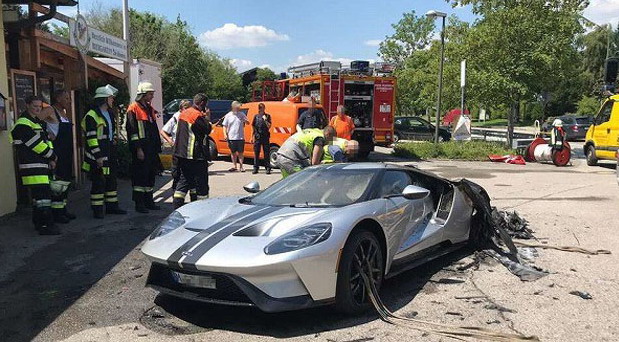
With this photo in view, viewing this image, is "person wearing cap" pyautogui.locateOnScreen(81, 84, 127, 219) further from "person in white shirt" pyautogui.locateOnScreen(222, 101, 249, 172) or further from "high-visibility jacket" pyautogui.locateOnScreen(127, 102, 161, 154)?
"person in white shirt" pyautogui.locateOnScreen(222, 101, 249, 172)

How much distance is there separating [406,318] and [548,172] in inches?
495

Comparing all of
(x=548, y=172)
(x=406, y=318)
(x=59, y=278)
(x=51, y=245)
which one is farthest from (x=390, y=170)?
(x=548, y=172)

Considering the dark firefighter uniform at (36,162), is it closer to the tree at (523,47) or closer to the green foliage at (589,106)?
the tree at (523,47)

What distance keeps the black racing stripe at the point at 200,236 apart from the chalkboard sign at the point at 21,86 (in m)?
5.50

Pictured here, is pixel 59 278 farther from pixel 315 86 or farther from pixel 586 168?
pixel 586 168

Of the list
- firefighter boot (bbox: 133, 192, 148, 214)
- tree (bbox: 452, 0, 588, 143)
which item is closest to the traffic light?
tree (bbox: 452, 0, 588, 143)

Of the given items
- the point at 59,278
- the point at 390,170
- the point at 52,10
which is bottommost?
the point at 59,278

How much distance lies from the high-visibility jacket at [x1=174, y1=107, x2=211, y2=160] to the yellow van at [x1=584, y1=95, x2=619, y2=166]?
1297 centimetres

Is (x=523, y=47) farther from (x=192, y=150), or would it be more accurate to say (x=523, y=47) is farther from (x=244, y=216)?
(x=244, y=216)

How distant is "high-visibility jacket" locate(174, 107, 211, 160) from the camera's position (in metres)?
7.49

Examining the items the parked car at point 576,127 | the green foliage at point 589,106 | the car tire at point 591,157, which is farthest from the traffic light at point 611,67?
the green foliage at point 589,106

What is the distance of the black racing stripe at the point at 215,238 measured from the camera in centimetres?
392

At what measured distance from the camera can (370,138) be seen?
1697 centimetres

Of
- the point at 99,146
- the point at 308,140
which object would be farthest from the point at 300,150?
the point at 99,146
